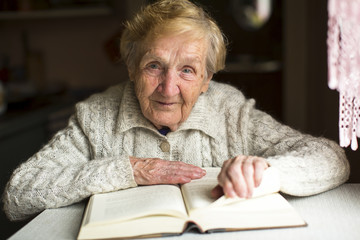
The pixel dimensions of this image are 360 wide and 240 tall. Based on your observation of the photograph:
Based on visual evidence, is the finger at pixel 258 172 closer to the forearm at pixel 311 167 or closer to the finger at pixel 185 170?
the forearm at pixel 311 167

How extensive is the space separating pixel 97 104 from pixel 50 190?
14.8 inches

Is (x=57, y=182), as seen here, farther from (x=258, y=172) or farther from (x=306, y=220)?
(x=306, y=220)

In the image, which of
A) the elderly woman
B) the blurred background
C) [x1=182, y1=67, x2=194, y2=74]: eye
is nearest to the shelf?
the blurred background

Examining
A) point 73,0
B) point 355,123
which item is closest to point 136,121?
point 355,123

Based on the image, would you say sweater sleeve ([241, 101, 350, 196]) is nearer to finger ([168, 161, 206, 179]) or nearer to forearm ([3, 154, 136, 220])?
finger ([168, 161, 206, 179])

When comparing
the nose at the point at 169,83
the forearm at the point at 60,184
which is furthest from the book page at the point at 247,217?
the nose at the point at 169,83

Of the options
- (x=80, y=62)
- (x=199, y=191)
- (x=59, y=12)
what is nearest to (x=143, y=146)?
(x=199, y=191)

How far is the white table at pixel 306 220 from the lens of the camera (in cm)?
98

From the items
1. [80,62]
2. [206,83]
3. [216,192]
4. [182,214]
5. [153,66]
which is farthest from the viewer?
[80,62]

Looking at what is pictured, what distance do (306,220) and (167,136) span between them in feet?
1.71

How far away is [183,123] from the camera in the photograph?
4.68 ft

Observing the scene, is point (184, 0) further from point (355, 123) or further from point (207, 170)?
point (355, 123)

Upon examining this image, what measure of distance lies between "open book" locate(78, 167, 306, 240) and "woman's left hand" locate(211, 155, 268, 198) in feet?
0.07

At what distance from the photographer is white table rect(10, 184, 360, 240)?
98cm
